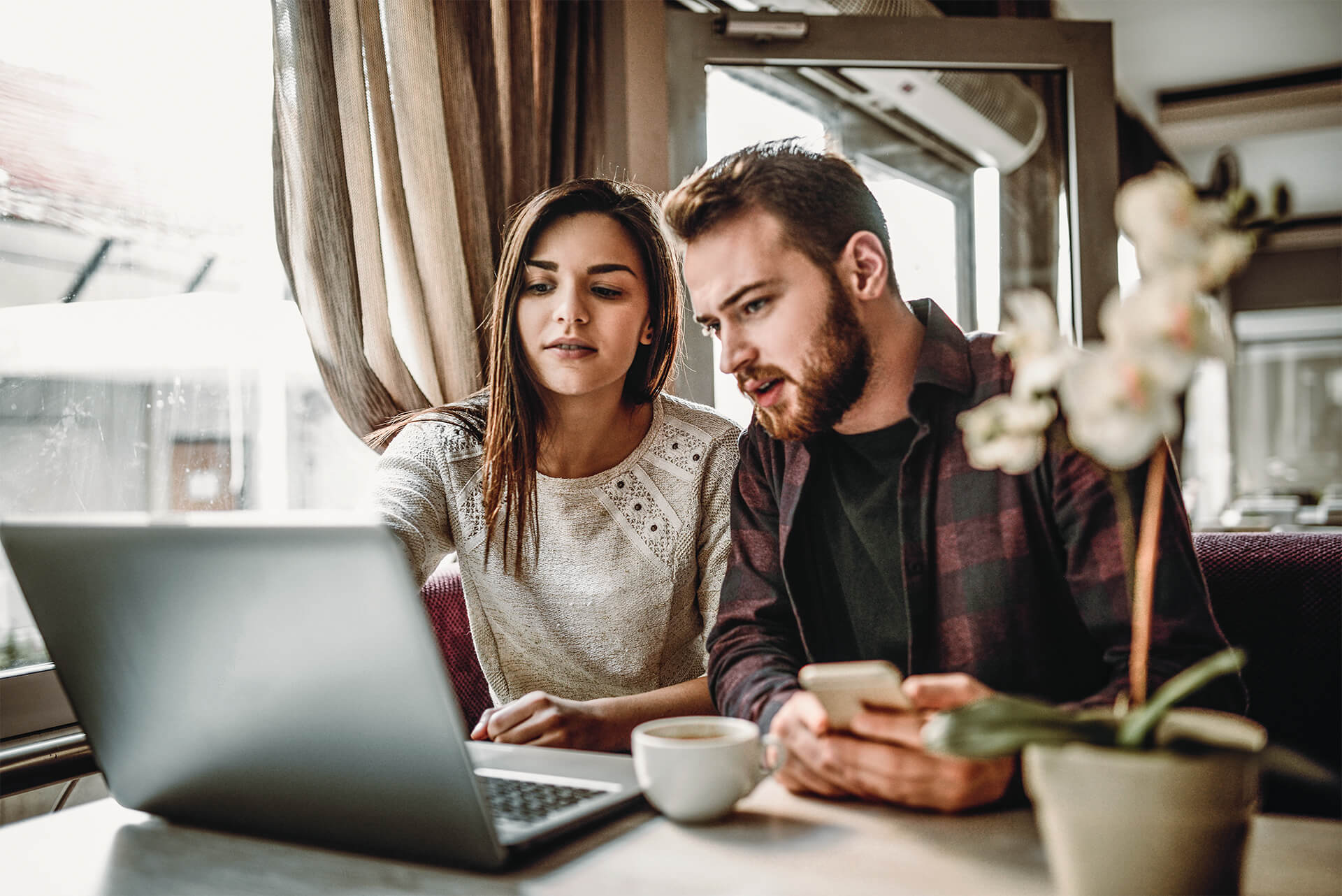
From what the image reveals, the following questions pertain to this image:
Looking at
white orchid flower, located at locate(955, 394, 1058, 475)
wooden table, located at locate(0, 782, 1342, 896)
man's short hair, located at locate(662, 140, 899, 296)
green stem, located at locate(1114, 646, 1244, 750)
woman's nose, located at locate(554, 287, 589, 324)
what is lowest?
wooden table, located at locate(0, 782, 1342, 896)

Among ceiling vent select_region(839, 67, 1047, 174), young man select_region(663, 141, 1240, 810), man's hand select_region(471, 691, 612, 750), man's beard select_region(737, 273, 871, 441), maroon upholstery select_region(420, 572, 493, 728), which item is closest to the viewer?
man's hand select_region(471, 691, 612, 750)

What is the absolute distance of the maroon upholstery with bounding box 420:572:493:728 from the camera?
64.2 inches

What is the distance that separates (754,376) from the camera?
4.27 feet

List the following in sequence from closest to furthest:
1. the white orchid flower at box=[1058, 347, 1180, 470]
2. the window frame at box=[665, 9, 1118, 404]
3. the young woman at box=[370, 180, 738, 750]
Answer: the white orchid flower at box=[1058, 347, 1180, 470], the young woman at box=[370, 180, 738, 750], the window frame at box=[665, 9, 1118, 404]

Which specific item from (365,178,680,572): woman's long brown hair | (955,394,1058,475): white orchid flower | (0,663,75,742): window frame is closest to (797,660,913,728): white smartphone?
(955,394,1058,475): white orchid flower

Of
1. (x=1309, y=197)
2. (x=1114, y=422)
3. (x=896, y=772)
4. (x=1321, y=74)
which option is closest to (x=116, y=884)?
(x=896, y=772)

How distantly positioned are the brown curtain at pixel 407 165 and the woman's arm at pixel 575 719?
72 centimetres

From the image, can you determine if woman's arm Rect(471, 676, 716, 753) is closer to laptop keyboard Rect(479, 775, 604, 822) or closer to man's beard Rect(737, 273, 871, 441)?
laptop keyboard Rect(479, 775, 604, 822)

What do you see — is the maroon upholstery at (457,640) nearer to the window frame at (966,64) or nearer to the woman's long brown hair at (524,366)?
the woman's long brown hair at (524,366)

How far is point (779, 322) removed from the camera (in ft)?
4.21

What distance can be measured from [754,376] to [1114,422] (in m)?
0.87

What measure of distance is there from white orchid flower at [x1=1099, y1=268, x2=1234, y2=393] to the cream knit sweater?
1118mm

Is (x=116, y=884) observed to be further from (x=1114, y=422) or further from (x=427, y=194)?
(x=427, y=194)

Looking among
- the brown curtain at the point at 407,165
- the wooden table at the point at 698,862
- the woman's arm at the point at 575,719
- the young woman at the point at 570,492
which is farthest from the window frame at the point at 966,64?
the wooden table at the point at 698,862
